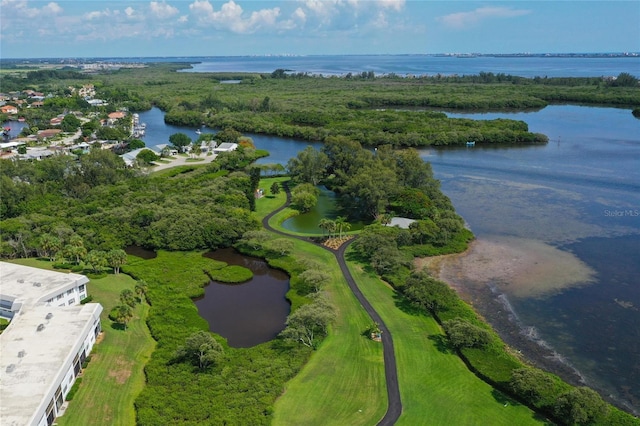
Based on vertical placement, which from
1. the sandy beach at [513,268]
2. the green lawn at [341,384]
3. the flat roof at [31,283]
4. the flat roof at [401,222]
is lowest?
the green lawn at [341,384]

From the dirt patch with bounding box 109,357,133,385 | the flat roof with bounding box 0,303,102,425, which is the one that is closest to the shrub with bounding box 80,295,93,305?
the flat roof with bounding box 0,303,102,425

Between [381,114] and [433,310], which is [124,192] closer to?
[433,310]

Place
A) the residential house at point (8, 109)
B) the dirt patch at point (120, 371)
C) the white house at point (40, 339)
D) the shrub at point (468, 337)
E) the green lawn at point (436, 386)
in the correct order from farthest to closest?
1. the residential house at point (8, 109)
2. the shrub at point (468, 337)
3. the dirt patch at point (120, 371)
4. the green lawn at point (436, 386)
5. the white house at point (40, 339)

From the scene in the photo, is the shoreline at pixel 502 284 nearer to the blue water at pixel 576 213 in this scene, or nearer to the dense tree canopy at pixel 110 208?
the blue water at pixel 576 213

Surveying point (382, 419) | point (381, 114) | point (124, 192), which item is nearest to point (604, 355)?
point (382, 419)

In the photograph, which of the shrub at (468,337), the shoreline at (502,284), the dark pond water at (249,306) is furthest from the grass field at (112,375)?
the shoreline at (502,284)

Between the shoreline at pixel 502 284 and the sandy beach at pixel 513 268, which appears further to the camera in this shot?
the sandy beach at pixel 513 268

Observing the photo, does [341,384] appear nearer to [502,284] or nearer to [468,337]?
[468,337]
